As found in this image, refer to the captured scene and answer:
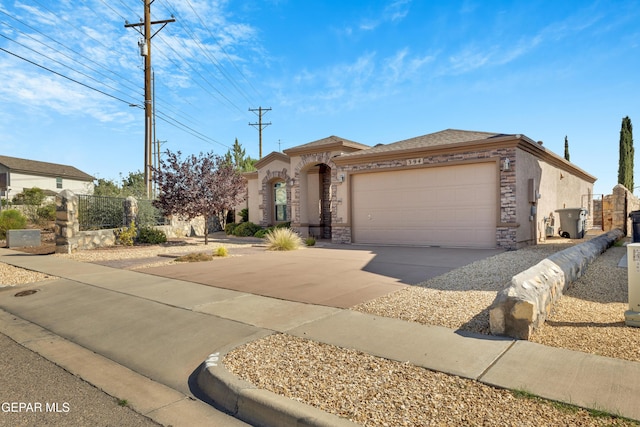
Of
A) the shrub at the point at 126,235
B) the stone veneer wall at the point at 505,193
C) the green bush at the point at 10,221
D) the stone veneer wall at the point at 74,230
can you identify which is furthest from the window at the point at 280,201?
the green bush at the point at 10,221

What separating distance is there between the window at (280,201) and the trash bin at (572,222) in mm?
13393

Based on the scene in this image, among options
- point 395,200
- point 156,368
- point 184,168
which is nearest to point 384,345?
point 156,368

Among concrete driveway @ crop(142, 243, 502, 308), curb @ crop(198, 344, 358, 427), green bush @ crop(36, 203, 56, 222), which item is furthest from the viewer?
green bush @ crop(36, 203, 56, 222)

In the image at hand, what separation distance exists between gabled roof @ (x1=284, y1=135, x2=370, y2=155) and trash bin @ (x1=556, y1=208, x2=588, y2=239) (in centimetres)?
928

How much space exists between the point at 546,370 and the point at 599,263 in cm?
779

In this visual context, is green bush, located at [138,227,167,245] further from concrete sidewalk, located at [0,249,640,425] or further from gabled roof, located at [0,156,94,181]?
gabled roof, located at [0,156,94,181]

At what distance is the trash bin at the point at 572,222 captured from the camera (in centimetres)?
1694

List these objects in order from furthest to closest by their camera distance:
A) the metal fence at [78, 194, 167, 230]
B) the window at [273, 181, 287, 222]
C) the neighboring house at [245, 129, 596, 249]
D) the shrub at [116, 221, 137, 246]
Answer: the window at [273, 181, 287, 222] → the shrub at [116, 221, 137, 246] → the metal fence at [78, 194, 167, 230] → the neighboring house at [245, 129, 596, 249]

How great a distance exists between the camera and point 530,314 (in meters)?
4.35

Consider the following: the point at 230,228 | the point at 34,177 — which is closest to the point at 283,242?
the point at 230,228

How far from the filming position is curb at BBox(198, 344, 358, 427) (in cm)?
288

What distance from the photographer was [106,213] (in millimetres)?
16688

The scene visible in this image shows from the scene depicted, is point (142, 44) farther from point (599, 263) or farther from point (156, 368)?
→ point (599, 263)

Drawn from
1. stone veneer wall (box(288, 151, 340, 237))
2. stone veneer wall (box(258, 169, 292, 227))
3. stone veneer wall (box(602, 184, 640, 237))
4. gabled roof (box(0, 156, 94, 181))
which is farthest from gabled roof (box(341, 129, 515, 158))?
gabled roof (box(0, 156, 94, 181))
